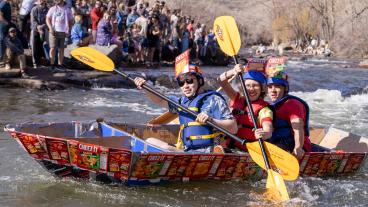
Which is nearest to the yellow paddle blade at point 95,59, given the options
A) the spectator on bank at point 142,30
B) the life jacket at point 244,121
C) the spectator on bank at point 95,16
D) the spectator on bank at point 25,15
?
the life jacket at point 244,121

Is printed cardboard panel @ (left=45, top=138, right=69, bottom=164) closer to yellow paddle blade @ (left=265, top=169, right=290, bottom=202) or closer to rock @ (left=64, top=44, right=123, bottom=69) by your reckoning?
yellow paddle blade @ (left=265, top=169, right=290, bottom=202)

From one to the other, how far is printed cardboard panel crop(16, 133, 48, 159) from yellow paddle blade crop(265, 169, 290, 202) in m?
2.05

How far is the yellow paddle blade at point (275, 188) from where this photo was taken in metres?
5.41

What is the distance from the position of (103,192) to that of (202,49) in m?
14.3

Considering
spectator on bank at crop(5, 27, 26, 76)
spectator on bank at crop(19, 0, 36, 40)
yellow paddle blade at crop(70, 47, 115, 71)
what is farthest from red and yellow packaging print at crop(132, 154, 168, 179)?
spectator on bank at crop(19, 0, 36, 40)

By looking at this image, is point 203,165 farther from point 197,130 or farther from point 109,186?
point 109,186

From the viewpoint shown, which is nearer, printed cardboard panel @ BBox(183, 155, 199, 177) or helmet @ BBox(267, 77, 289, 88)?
printed cardboard panel @ BBox(183, 155, 199, 177)

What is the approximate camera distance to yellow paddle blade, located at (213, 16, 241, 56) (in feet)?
22.1

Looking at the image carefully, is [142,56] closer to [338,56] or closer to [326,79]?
[326,79]

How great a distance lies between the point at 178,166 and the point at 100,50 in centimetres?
860

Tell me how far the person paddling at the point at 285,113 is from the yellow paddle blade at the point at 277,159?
30 centimetres

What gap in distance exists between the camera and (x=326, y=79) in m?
17.9

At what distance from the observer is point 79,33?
13.1 metres

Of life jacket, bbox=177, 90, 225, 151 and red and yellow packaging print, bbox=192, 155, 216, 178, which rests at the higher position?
life jacket, bbox=177, 90, 225, 151
